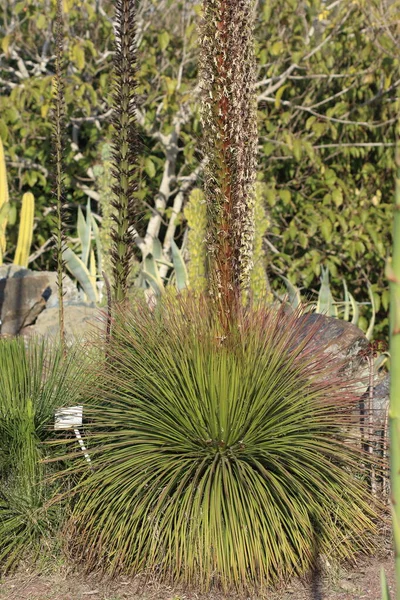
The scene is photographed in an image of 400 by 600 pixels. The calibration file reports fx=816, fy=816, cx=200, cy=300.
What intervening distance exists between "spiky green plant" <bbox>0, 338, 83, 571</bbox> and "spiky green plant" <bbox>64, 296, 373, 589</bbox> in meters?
0.18

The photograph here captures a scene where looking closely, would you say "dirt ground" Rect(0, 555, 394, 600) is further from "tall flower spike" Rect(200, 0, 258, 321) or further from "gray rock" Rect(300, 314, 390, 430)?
"gray rock" Rect(300, 314, 390, 430)

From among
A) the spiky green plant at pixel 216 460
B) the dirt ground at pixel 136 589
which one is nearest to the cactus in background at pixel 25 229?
the spiky green plant at pixel 216 460

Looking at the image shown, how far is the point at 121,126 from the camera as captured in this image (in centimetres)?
389

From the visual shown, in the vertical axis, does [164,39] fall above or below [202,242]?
above

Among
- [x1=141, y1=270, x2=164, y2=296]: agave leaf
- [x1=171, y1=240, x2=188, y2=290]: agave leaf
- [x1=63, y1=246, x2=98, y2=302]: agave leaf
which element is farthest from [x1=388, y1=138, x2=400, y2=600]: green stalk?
[x1=63, y1=246, x2=98, y2=302]: agave leaf

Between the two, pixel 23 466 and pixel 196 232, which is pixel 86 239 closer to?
pixel 196 232

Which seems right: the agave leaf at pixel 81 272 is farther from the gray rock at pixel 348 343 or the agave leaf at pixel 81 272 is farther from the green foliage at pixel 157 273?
the gray rock at pixel 348 343

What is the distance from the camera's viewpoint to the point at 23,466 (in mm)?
3594

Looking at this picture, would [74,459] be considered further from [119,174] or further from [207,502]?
[119,174]

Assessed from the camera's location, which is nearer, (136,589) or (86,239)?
(136,589)

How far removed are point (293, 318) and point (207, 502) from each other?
107cm

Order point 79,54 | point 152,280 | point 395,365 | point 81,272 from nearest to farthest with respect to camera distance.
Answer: point 395,365, point 152,280, point 81,272, point 79,54

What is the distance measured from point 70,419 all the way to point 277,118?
5.99 metres

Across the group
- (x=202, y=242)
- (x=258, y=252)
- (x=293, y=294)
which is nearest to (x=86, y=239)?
(x=202, y=242)
